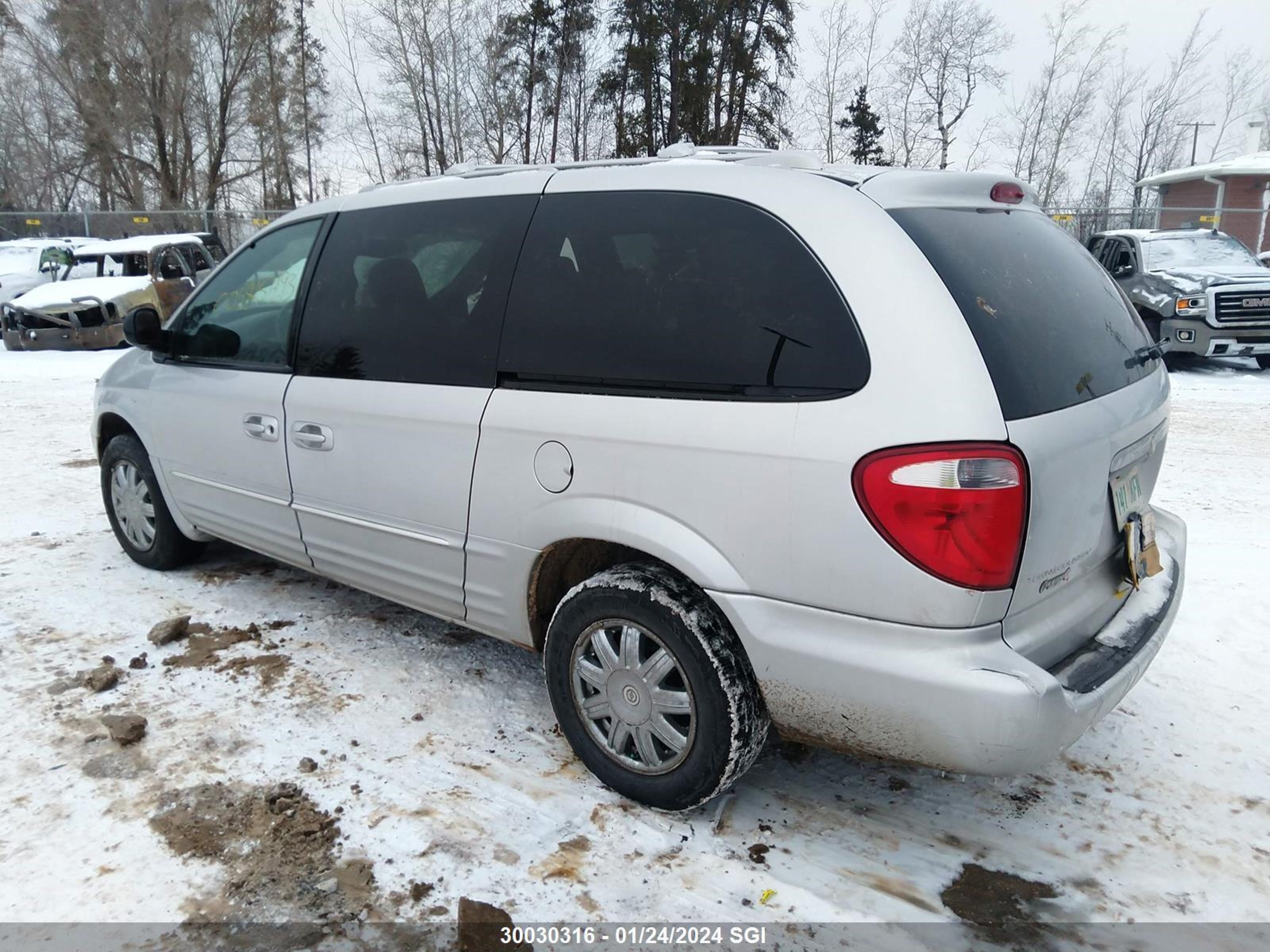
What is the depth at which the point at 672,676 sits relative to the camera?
264 centimetres

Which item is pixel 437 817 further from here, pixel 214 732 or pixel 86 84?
pixel 86 84

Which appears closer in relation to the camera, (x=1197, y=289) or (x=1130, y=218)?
(x=1197, y=289)

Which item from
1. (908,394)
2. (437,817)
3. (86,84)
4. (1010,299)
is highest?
(86,84)

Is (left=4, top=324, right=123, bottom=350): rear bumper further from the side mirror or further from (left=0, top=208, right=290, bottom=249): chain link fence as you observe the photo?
the side mirror

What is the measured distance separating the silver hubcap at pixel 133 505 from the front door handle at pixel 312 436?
1.52 metres

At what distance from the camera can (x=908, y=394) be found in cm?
215

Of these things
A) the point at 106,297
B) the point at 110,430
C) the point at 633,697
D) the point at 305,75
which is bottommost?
the point at 633,697

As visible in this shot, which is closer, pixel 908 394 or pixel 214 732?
pixel 908 394

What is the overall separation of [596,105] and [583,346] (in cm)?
2420

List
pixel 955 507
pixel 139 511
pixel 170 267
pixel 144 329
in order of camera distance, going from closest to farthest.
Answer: pixel 955 507
pixel 144 329
pixel 139 511
pixel 170 267

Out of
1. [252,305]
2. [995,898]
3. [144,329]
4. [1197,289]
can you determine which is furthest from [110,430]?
[1197,289]

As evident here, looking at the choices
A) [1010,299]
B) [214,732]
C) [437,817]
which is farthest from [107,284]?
[1010,299]

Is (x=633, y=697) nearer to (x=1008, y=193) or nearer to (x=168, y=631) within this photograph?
(x=1008, y=193)

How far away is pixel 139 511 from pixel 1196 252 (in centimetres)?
1346
